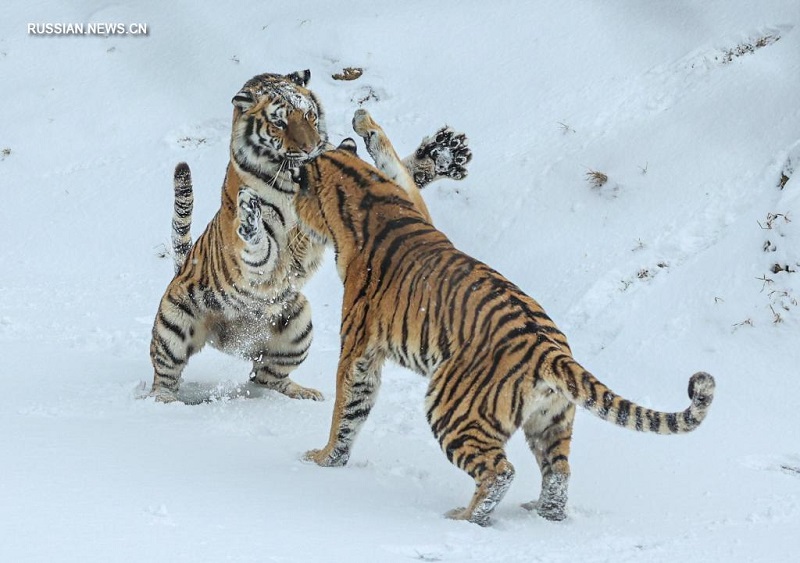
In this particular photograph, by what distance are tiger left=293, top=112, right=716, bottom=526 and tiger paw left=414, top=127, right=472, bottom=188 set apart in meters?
0.94

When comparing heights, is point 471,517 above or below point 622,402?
below

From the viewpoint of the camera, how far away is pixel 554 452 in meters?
4.43

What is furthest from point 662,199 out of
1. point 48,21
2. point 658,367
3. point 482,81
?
point 48,21

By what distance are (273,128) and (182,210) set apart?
4.28 ft

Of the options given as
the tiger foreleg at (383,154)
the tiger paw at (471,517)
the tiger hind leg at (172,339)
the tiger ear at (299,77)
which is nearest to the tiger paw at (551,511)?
the tiger paw at (471,517)

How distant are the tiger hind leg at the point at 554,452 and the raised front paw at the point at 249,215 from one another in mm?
1958

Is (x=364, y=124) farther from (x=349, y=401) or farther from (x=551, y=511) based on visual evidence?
(x=551, y=511)

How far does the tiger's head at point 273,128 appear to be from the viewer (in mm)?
5820

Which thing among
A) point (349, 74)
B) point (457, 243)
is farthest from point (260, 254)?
point (349, 74)

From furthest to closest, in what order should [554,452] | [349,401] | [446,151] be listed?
[446,151], [349,401], [554,452]

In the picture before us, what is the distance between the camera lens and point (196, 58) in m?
11.2

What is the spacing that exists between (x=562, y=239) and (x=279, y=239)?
282 cm

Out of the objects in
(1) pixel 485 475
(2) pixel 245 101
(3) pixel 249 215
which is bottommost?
(1) pixel 485 475

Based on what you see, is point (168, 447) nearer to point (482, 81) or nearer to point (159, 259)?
point (159, 259)
